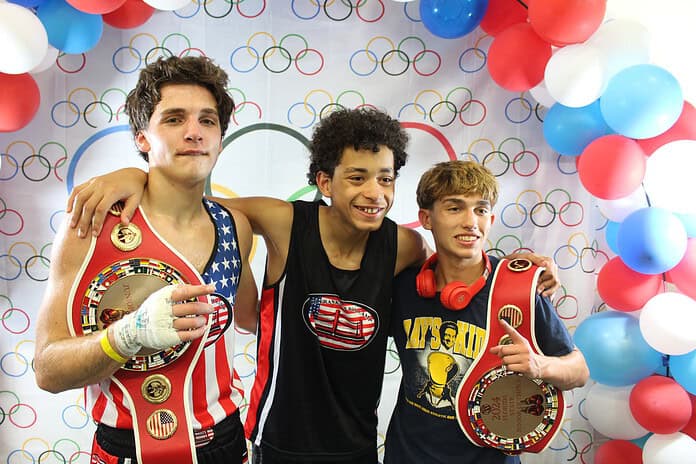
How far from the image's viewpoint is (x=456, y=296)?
1693 millimetres

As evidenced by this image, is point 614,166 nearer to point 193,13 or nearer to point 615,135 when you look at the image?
point 615,135

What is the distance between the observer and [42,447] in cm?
243

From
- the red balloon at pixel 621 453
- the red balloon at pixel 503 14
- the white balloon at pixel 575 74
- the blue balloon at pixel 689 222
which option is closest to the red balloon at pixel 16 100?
the red balloon at pixel 503 14

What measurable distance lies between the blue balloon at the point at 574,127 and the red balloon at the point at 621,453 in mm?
1178

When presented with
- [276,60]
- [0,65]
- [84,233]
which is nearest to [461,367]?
[84,233]

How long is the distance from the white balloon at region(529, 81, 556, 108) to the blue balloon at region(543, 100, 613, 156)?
6 cm

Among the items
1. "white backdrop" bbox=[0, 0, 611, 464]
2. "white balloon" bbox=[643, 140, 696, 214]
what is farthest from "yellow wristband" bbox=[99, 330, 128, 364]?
"white balloon" bbox=[643, 140, 696, 214]

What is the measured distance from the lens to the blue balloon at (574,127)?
2176 mm

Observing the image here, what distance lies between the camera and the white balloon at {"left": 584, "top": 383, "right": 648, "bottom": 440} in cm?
228

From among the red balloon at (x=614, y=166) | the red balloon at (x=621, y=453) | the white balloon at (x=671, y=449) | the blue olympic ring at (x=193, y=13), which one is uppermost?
the blue olympic ring at (x=193, y=13)

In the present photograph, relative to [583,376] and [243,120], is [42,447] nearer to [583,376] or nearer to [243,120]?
[243,120]

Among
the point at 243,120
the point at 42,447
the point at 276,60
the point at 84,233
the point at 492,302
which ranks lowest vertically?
the point at 42,447

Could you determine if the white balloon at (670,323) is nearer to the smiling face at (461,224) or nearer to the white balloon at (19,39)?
the smiling face at (461,224)

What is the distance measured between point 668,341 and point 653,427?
353mm
